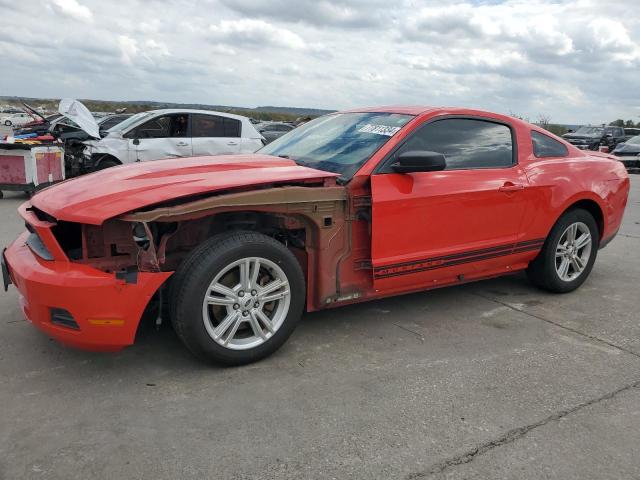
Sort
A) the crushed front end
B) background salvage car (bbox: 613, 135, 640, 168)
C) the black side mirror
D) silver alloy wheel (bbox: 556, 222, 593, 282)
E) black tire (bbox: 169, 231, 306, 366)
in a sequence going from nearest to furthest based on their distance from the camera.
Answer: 1. the crushed front end
2. black tire (bbox: 169, 231, 306, 366)
3. the black side mirror
4. silver alloy wheel (bbox: 556, 222, 593, 282)
5. background salvage car (bbox: 613, 135, 640, 168)

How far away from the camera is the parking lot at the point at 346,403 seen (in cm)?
233

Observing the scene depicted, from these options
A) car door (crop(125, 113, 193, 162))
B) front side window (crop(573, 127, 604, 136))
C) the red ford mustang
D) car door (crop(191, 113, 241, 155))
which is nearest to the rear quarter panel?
the red ford mustang

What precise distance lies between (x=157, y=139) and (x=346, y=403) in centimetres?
908

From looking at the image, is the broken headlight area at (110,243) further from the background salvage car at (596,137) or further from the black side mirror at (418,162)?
the background salvage car at (596,137)

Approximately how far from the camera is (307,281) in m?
3.50

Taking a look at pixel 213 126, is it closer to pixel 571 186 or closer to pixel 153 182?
pixel 571 186

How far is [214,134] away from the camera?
442 inches

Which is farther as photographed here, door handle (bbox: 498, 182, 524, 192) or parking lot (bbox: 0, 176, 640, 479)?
door handle (bbox: 498, 182, 524, 192)

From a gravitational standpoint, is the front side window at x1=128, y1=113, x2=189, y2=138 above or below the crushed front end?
above

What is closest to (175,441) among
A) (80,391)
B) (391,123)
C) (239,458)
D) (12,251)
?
(239,458)

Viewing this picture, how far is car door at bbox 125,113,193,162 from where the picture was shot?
10.6 metres

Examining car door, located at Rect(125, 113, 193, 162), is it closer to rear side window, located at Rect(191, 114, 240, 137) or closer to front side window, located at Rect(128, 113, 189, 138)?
front side window, located at Rect(128, 113, 189, 138)

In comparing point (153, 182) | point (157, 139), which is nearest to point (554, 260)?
point (153, 182)

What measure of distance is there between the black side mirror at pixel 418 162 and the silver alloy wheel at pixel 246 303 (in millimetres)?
1072
